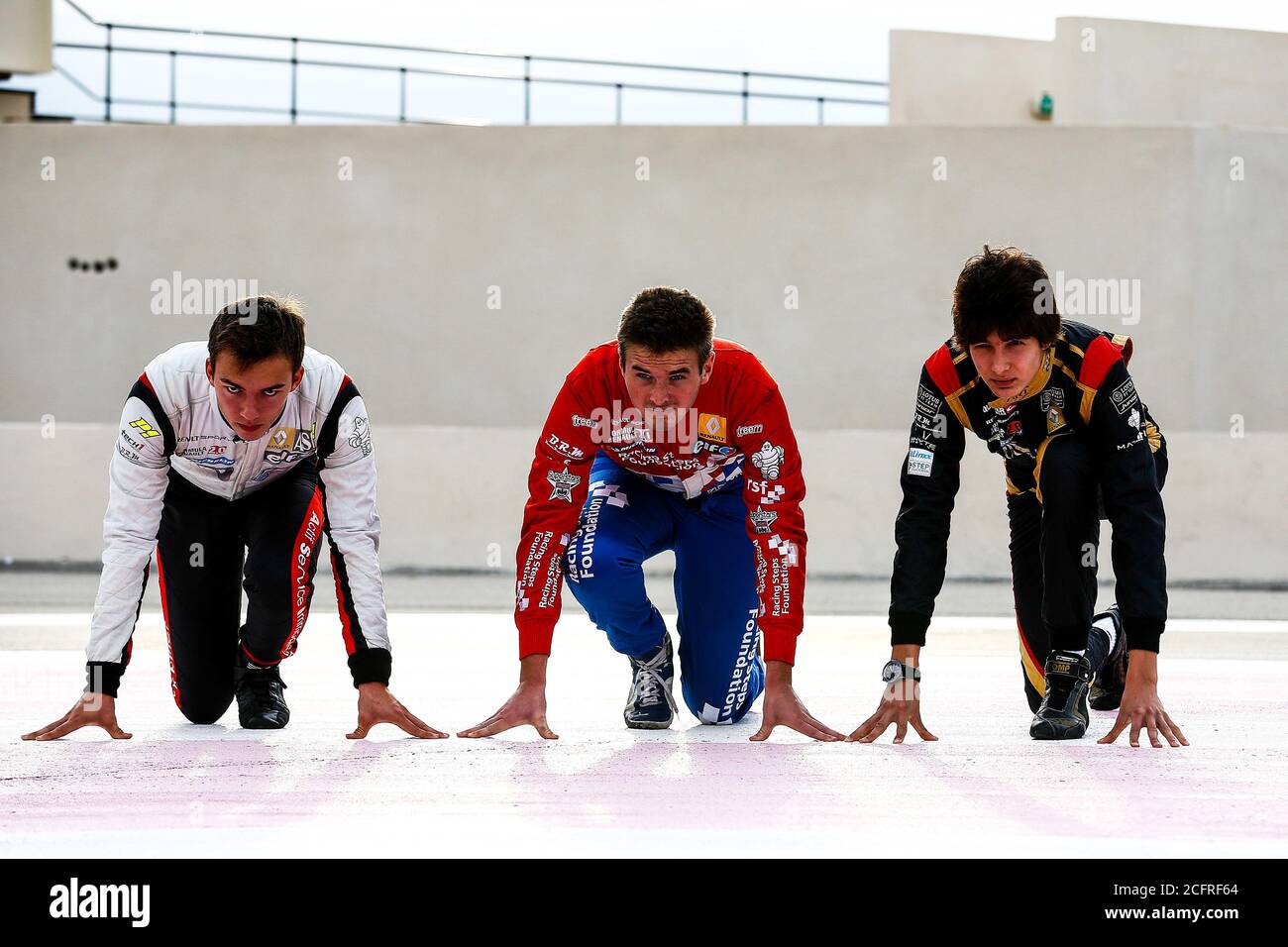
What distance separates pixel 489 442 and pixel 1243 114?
9791 mm

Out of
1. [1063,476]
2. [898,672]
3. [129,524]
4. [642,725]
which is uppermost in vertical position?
[1063,476]

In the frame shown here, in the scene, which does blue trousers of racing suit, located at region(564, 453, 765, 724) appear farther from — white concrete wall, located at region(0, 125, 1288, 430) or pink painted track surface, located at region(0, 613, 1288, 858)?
white concrete wall, located at region(0, 125, 1288, 430)

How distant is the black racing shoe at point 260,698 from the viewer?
362 cm

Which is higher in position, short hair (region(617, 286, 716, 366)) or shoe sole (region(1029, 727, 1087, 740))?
short hair (region(617, 286, 716, 366))

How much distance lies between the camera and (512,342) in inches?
510

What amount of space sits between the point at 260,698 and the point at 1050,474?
2.23m

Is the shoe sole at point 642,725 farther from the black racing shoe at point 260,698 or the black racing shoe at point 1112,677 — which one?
the black racing shoe at point 1112,677

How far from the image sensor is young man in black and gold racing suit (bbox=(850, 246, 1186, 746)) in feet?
10.1

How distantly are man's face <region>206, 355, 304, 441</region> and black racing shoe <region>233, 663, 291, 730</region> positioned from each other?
88cm

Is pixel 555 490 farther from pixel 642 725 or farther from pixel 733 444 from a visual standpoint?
pixel 642 725

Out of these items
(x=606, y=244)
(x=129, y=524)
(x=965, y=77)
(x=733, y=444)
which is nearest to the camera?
(x=129, y=524)

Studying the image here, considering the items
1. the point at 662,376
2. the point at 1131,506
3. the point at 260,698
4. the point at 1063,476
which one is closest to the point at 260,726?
the point at 260,698
